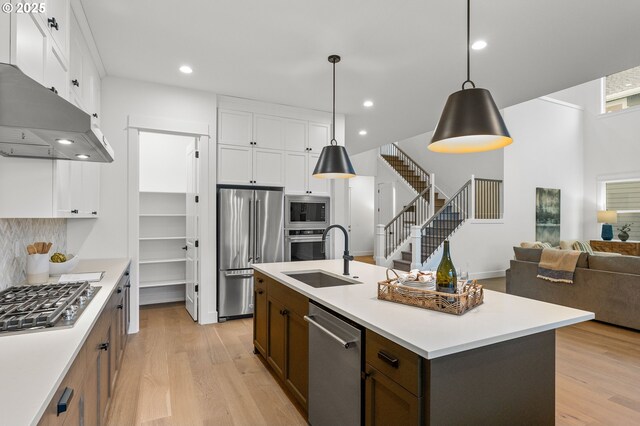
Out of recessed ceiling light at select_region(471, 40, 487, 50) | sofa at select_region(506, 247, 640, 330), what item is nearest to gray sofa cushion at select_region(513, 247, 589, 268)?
sofa at select_region(506, 247, 640, 330)

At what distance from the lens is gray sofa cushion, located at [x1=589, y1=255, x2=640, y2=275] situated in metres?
4.01

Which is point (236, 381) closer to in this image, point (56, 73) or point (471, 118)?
point (56, 73)

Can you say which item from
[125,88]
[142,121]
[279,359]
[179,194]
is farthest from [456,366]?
[179,194]

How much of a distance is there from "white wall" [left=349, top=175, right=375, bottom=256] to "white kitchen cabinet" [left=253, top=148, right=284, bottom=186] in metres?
6.29

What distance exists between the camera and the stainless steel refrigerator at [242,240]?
434 centimetres

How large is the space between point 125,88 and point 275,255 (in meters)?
2.64

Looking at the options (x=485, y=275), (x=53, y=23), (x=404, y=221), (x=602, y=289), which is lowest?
(x=485, y=275)

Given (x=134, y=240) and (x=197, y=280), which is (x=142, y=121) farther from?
(x=197, y=280)

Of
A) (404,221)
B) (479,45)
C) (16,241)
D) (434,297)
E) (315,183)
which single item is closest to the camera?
(434,297)

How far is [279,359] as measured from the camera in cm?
270

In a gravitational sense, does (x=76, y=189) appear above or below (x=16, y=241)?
above

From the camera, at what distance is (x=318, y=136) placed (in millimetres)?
5090

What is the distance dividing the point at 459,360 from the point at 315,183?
387 cm

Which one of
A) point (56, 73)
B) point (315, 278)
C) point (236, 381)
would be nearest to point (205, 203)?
point (315, 278)
